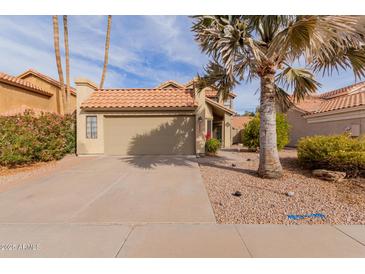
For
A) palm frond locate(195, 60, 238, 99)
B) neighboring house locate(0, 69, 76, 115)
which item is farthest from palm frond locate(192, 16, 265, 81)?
neighboring house locate(0, 69, 76, 115)

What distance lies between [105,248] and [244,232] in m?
2.22

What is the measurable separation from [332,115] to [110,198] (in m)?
15.1

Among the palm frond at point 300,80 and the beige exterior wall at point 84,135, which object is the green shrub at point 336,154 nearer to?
the palm frond at point 300,80

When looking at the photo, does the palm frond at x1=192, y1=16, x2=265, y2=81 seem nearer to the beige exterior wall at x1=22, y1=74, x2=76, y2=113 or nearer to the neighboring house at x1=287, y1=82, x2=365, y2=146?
the neighboring house at x1=287, y1=82, x2=365, y2=146

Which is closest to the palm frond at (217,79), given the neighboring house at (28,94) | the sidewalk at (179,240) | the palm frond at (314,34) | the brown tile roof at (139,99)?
the palm frond at (314,34)

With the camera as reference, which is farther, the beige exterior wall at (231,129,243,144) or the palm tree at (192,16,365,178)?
the beige exterior wall at (231,129,243,144)

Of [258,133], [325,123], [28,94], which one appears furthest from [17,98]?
[325,123]

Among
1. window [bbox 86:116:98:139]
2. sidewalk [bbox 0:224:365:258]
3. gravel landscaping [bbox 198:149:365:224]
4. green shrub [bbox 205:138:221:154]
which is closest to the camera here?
sidewalk [bbox 0:224:365:258]

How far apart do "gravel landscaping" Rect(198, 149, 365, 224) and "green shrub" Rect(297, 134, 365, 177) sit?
52 centimetres

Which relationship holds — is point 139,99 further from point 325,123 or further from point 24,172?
point 325,123

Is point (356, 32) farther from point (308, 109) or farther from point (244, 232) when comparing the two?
point (308, 109)

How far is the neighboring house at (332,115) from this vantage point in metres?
11.4

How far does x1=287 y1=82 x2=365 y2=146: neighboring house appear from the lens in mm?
11422

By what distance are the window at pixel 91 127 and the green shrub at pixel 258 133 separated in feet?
31.7
